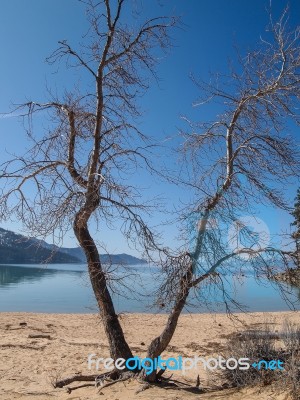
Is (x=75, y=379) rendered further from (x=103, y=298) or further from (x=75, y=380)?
(x=103, y=298)

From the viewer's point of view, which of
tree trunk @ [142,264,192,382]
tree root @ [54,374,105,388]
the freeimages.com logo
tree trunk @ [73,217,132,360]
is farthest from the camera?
tree root @ [54,374,105,388]

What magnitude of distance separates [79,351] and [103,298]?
5.94 m

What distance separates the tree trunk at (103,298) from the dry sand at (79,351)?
0.26 metres

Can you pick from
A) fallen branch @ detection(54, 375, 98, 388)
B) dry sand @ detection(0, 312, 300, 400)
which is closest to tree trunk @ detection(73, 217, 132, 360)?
dry sand @ detection(0, 312, 300, 400)

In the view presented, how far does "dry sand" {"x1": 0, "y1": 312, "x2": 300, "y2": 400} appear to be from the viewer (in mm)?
6285

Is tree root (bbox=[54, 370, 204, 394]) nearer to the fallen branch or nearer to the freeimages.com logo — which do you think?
the fallen branch

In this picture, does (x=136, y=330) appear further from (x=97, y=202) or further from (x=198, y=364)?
(x=97, y=202)

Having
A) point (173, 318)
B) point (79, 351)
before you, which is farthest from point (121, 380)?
point (79, 351)

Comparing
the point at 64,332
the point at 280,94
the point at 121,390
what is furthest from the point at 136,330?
the point at 280,94

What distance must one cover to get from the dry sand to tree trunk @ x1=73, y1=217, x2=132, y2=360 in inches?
10.2

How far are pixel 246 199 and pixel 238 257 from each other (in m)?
1.19

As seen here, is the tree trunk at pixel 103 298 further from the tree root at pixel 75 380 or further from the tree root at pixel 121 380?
the tree root at pixel 75 380

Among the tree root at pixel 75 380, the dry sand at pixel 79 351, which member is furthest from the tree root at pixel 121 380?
the dry sand at pixel 79 351

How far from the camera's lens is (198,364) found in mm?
9961
